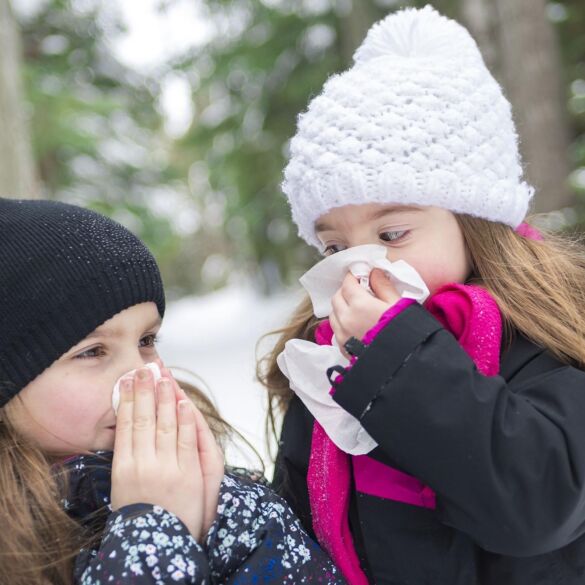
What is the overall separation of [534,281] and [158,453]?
913 millimetres

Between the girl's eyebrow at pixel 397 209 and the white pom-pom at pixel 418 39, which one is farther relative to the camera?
Answer: the white pom-pom at pixel 418 39

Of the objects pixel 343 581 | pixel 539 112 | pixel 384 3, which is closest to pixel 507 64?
pixel 539 112

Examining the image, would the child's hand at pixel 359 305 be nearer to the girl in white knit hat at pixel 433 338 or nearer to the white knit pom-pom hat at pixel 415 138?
the girl in white knit hat at pixel 433 338

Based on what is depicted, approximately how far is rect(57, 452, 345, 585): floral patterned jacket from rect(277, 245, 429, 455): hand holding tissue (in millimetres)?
235

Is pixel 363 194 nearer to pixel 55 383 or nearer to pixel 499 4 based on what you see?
pixel 55 383

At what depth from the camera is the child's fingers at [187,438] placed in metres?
1.41

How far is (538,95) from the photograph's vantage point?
19.8ft

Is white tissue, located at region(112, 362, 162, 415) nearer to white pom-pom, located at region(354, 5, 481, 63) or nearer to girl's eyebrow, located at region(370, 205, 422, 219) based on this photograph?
girl's eyebrow, located at region(370, 205, 422, 219)

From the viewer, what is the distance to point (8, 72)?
14.0 ft

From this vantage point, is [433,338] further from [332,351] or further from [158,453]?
[158,453]

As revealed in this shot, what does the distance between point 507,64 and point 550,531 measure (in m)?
5.70

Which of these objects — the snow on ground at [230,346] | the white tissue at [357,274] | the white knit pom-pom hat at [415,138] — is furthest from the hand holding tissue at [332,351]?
the snow on ground at [230,346]

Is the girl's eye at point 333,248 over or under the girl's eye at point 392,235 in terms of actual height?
under

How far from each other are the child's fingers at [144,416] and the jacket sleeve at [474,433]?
1.35 ft
